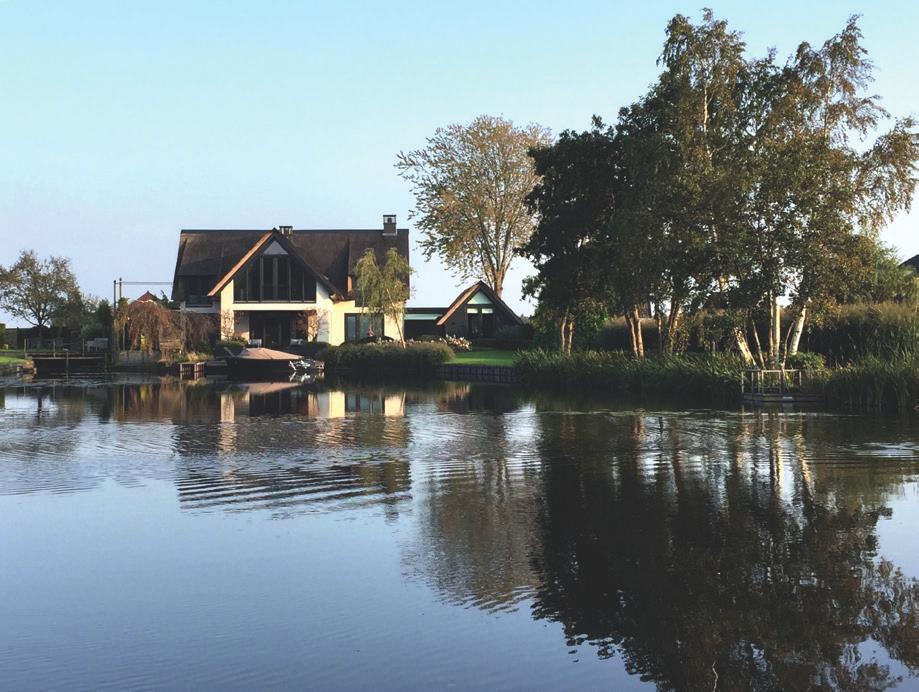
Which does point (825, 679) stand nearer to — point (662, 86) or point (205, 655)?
point (205, 655)

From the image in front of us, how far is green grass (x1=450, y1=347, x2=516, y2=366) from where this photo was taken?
51.9 meters

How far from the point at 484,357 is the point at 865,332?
85.5 ft

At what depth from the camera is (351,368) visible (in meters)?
56.8

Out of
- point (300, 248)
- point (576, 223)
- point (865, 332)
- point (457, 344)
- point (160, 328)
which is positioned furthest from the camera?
point (300, 248)

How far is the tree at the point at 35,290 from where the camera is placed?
75000 millimetres

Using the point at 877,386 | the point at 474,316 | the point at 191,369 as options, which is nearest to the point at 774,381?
the point at 877,386

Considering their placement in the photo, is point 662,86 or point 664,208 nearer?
point 664,208

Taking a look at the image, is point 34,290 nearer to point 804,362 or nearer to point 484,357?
point 484,357

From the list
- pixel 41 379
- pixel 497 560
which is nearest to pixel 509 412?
pixel 497 560

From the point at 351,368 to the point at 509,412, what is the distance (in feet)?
99.1

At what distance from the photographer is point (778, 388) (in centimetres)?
2938

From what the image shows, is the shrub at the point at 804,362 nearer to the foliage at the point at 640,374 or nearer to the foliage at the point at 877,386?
the foliage at the point at 640,374

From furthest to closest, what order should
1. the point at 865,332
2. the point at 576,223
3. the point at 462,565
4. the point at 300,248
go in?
1. the point at 300,248
2. the point at 576,223
3. the point at 865,332
4. the point at 462,565

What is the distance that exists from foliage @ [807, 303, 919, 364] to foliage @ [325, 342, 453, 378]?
2138 cm
